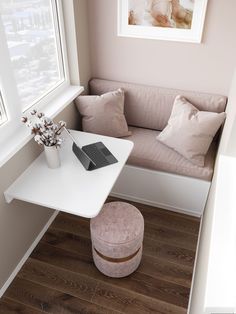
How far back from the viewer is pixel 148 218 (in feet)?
7.60

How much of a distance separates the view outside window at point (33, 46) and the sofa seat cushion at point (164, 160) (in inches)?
33.8

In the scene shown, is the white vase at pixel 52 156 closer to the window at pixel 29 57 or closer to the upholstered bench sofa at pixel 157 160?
the window at pixel 29 57

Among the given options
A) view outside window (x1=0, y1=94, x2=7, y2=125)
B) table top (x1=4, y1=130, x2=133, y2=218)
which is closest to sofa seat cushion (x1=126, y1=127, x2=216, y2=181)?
table top (x1=4, y1=130, x2=133, y2=218)

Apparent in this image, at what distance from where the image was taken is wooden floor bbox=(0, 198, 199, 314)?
1766mm

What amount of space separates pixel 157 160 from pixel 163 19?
109 cm

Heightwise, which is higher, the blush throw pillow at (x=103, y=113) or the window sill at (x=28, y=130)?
the window sill at (x=28, y=130)

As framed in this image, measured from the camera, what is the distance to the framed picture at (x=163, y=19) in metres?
2.05

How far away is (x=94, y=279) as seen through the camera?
6.23 feet

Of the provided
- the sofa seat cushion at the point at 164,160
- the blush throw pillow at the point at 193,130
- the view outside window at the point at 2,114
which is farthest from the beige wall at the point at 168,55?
the view outside window at the point at 2,114

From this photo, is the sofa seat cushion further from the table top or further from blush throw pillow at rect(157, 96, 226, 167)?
the table top

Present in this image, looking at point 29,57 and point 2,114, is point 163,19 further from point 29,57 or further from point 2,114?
point 2,114

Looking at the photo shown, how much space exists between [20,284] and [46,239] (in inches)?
A: 14.6

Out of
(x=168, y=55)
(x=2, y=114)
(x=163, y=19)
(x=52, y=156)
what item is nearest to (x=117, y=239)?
(x=52, y=156)

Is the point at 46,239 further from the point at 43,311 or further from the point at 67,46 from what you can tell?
the point at 67,46
